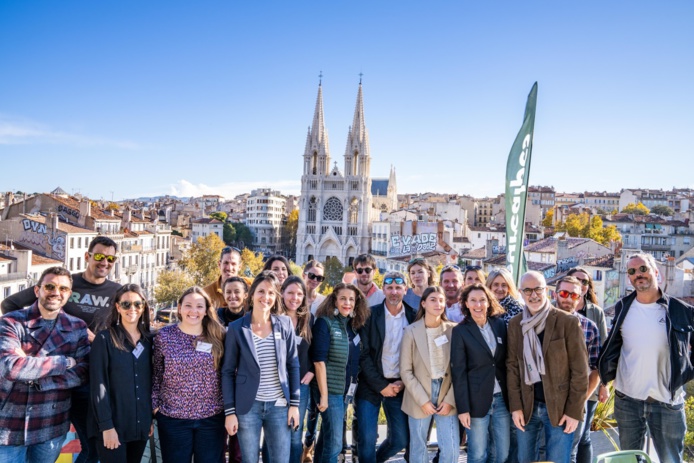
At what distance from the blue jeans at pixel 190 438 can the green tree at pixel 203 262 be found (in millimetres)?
38711

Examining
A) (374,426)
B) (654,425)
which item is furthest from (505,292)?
(374,426)

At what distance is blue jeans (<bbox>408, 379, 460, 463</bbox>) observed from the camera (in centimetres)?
492

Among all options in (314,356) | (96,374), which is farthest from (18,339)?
(314,356)

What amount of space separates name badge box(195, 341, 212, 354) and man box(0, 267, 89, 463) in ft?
2.84

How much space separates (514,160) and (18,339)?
18.4ft

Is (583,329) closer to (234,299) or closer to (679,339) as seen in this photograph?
(679,339)

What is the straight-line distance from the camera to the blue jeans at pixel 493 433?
4871mm

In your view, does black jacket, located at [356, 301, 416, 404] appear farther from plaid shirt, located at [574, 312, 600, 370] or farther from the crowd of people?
plaid shirt, located at [574, 312, 600, 370]

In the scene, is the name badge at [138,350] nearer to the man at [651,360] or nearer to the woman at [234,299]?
the woman at [234,299]

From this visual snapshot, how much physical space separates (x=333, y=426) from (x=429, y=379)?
1.01 metres

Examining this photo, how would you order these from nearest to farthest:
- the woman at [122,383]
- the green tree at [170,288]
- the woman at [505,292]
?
the woman at [122,383] → the woman at [505,292] → the green tree at [170,288]

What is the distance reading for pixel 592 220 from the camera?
62.5 metres

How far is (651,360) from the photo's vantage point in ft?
15.7

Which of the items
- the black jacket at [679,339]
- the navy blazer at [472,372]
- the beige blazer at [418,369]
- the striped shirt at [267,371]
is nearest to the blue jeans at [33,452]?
the striped shirt at [267,371]
